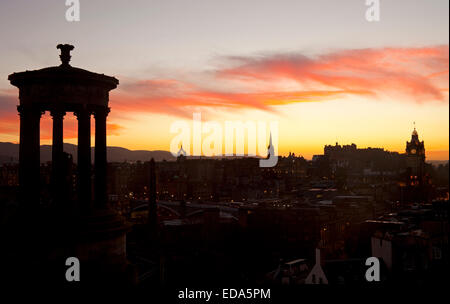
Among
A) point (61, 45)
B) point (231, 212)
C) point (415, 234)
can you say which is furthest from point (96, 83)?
point (231, 212)

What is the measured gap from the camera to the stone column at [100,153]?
14.6m

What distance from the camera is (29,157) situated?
14.0 metres

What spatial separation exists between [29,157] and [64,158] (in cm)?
99

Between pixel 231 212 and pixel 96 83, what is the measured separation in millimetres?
96735

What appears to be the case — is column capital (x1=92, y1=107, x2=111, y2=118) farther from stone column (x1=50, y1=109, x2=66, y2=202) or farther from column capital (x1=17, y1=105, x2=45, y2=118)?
column capital (x1=17, y1=105, x2=45, y2=118)

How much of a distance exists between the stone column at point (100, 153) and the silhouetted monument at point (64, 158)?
0.23 meters

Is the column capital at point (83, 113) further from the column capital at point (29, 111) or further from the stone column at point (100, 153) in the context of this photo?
the column capital at point (29, 111)

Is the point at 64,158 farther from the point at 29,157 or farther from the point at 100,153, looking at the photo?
the point at 100,153

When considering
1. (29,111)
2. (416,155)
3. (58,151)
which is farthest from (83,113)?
(416,155)

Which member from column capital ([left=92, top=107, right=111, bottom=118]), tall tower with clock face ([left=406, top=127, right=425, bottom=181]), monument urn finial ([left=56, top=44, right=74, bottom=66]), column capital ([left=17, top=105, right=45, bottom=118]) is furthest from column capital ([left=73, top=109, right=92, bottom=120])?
tall tower with clock face ([left=406, top=127, right=425, bottom=181])

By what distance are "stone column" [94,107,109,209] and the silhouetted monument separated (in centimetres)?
23

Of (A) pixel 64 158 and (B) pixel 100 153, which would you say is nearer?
(A) pixel 64 158

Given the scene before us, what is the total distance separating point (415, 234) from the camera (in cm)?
Result: 4831

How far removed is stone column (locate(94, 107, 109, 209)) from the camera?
14570 millimetres
